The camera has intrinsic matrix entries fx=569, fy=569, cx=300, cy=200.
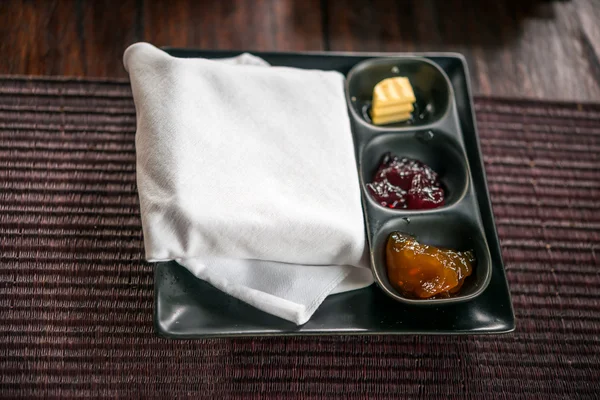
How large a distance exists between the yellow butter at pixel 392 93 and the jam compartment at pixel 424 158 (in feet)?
0.15

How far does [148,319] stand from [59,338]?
0.49 feet

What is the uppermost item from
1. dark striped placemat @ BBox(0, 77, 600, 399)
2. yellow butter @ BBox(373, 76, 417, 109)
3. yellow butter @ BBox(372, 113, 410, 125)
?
yellow butter @ BBox(373, 76, 417, 109)

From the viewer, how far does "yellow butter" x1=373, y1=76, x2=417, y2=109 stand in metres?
1.10

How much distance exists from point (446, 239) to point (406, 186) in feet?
0.40

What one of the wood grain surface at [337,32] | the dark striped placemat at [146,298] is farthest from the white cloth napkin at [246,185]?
the wood grain surface at [337,32]

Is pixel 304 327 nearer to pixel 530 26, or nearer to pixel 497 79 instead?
pixel 497 79

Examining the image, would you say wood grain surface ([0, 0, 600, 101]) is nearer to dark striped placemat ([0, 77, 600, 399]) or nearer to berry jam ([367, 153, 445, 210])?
dark striped placemat ([0, 77, 600, 399])

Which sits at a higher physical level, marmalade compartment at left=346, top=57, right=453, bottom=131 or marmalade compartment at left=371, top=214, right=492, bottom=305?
marmalade compartment at left=346, top=57, right=453, bottom=131

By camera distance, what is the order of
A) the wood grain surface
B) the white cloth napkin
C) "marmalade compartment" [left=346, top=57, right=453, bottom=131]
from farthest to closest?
the wood grain surface, "marmalade compartment" [left=346, top=57, right=453, bottom=131], the white cloth napkin

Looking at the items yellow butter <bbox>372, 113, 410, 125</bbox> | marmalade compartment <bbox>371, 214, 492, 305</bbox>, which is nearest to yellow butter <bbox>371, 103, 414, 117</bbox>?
yellow butter <bbox>372, 113, 410, 125</bbox>

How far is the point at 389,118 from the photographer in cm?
113

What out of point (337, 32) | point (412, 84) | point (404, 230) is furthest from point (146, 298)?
point (337, 32)

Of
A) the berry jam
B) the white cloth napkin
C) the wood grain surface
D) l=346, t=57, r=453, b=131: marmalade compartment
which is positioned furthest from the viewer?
the wood grain surface

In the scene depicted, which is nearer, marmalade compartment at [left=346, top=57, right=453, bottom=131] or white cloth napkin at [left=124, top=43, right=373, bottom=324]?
white cloth napkin at [left=124, top=43, right=373, bottom=324]
